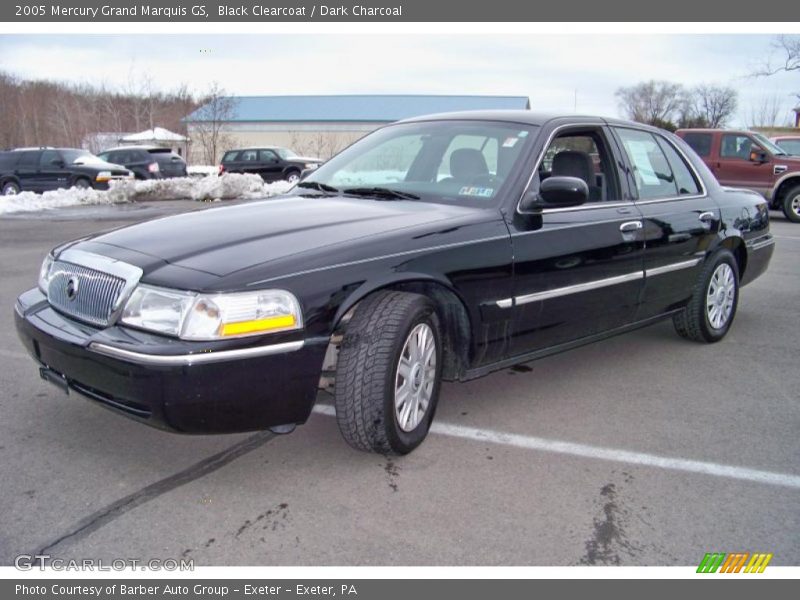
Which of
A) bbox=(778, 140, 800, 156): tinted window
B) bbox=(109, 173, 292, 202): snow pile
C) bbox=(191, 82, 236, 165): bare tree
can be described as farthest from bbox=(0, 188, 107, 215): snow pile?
bbox=(191, 82, 236, 165): bare tree

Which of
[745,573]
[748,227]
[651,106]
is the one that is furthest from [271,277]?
[651,106]

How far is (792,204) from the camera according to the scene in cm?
1477

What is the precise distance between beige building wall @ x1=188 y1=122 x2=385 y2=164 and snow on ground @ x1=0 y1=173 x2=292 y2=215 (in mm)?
29585

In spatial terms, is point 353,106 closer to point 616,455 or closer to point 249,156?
point 249,156

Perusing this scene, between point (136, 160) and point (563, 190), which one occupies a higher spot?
point (136, 160)

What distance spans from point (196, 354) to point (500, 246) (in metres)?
1.66

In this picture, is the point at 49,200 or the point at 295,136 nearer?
the point at 49,200

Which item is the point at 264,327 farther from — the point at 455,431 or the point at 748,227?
the point at 748,227

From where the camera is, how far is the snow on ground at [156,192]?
55.2ft

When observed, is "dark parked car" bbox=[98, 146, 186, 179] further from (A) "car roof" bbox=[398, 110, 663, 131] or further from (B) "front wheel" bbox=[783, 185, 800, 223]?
(A) "car roof" bbox=[398, 110, 663, 131]

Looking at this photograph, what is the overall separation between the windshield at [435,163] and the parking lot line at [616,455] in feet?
3.96

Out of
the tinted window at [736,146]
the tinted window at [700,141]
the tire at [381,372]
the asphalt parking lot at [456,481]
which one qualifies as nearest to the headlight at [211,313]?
the tire at [381,372]

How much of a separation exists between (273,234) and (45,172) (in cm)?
1819
